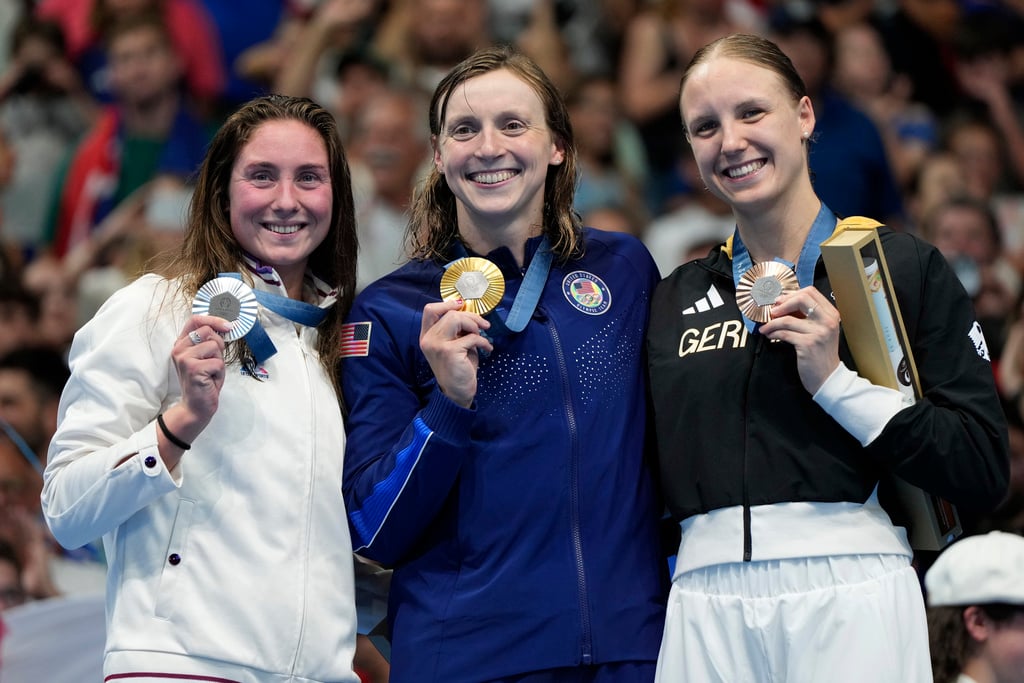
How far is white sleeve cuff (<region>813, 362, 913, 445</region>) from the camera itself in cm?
295

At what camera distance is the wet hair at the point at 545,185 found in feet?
11.6

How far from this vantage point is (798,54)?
7414mm

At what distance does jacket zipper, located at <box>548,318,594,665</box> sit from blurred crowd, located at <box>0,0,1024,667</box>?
12.9 feet

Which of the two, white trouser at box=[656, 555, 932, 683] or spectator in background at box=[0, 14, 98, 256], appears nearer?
white trouser at box=[656, 555, 932, 683]

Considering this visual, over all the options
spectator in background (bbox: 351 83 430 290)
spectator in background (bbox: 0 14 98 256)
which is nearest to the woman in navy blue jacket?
spectator in background (bbox: 351 83 430 290)

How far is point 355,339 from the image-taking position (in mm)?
3492

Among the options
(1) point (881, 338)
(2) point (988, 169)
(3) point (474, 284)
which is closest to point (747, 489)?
(1) point (881, 338)

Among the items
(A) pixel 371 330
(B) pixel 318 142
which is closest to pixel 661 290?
(A) pixel 371 330

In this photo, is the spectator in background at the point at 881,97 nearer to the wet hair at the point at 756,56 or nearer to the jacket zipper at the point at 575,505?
the wet hair at the point at 756,56

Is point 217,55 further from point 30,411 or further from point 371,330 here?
point 371,330

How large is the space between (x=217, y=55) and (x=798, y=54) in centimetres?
402

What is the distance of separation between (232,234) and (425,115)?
4269mm

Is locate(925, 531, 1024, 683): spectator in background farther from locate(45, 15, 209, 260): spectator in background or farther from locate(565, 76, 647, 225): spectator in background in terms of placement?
locate(45, 15, 209, 260): spectator in background

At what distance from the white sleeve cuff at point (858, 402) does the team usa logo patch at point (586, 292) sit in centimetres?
69
